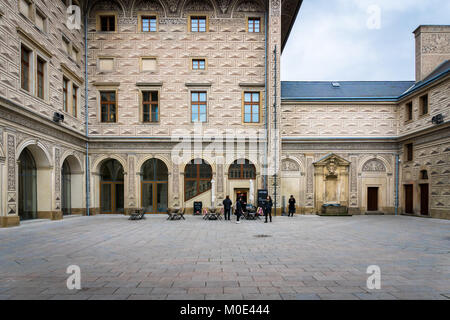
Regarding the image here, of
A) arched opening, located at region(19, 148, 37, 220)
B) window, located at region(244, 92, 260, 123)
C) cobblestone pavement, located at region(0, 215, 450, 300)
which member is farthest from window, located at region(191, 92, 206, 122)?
cobblestone pavement, located at region(0, 215, 450, 300)

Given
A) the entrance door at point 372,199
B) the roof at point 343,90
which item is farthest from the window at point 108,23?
the entrance door at point 372,199

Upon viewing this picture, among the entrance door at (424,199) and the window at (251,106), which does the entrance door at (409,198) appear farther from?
the window at (251,106)

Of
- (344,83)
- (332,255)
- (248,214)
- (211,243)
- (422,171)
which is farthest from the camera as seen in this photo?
(344,83)

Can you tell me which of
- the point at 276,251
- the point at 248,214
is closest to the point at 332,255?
the point at 276,251

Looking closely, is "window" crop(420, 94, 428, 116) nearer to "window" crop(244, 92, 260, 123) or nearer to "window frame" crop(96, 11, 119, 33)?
"window" crop(244, 92, 260, 123)

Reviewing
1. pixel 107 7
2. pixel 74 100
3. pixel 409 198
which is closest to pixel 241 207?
pixel 409 198

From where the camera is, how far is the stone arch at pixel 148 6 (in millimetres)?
19328

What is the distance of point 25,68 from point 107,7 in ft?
29.6

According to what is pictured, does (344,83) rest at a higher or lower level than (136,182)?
higher

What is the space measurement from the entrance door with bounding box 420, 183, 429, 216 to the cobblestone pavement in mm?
→ 8635

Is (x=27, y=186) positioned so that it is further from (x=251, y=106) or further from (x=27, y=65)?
(x=251, y=106)

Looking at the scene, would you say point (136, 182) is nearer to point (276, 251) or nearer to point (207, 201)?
point (207, 201)

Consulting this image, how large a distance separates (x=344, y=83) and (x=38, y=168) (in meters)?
23.7

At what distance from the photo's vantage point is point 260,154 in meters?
19.3
